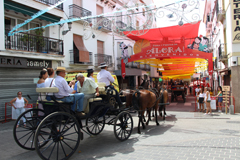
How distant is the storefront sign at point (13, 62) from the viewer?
9914mm

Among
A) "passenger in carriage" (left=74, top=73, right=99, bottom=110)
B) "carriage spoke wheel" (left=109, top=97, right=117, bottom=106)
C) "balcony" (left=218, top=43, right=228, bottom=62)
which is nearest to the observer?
"passenger in carriage" (left=74, top=73, right=99, bottom=110)

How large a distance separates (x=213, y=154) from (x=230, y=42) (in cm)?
922

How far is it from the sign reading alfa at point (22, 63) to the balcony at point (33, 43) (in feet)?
2.31

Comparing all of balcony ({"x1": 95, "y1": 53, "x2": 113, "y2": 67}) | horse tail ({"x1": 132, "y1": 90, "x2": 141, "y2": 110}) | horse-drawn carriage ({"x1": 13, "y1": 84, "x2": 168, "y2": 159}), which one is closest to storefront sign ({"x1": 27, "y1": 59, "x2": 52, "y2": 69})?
balcony ({"x1": 95, "y1": 53, "x2": 113, "y2": 67})

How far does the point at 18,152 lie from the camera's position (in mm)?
4969

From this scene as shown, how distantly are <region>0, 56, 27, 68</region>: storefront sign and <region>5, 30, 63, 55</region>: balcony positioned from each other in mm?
762

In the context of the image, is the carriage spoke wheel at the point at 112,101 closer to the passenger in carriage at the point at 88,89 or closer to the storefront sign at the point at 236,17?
the passenger in carriage at the point at 88,89

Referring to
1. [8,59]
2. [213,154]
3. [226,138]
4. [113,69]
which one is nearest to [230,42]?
[226,138]

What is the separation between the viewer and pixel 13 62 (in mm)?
10352

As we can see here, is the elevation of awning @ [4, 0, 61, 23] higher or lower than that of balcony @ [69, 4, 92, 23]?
lower

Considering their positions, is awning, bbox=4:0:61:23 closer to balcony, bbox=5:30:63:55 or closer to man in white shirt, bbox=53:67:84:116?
balcony, bbox=5:30:63:55

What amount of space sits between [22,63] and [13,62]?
0.52 m

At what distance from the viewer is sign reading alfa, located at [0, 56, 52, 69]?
999cm

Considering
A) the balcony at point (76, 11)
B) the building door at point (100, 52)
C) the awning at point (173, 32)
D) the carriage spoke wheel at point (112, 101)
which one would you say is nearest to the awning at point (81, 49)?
the balcony at point (76, 11)
